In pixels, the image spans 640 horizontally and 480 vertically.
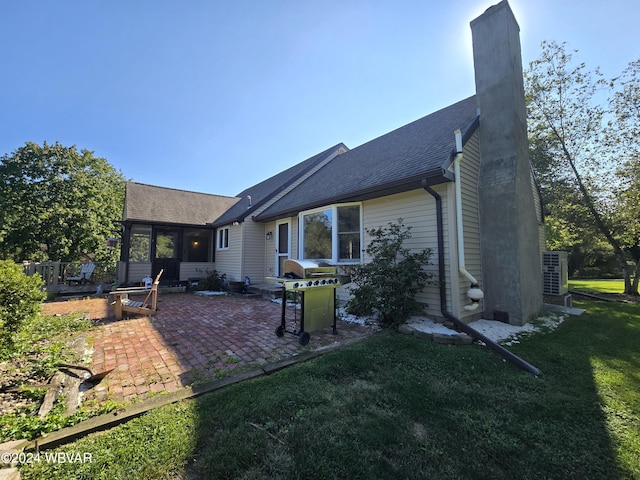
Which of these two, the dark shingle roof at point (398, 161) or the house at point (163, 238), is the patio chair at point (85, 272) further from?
the dark shingle roof at point (398, 161)

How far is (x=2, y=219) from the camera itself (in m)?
16.6

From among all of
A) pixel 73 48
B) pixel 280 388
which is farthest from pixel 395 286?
pixel 73 48

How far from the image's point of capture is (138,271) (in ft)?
39.0

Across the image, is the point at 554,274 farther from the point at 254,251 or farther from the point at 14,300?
the point at 14,300

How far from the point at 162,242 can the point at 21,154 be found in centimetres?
1536

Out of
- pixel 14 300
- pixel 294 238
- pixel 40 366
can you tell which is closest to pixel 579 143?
pixel 294 238

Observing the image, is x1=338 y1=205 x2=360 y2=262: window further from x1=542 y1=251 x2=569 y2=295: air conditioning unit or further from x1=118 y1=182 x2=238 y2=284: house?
x1=118 y1=182 x2=238 y2=284: house

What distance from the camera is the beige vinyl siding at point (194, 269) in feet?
41.5

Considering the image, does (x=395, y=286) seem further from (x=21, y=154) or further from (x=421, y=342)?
(x=21, y=154)

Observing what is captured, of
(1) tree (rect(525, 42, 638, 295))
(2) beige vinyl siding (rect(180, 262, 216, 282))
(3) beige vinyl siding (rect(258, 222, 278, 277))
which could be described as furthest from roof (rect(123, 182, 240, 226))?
(1) tree (rect(525, 42, 638, 295))

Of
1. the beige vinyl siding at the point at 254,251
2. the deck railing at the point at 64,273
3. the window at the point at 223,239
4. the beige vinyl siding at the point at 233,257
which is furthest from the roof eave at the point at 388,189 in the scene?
the deck railing at the point at 64,273

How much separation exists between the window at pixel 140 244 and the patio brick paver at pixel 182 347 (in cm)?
687

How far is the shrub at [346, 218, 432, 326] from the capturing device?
205 inches

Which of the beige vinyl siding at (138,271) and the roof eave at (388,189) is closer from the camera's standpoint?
the roof eave at (388,189)
